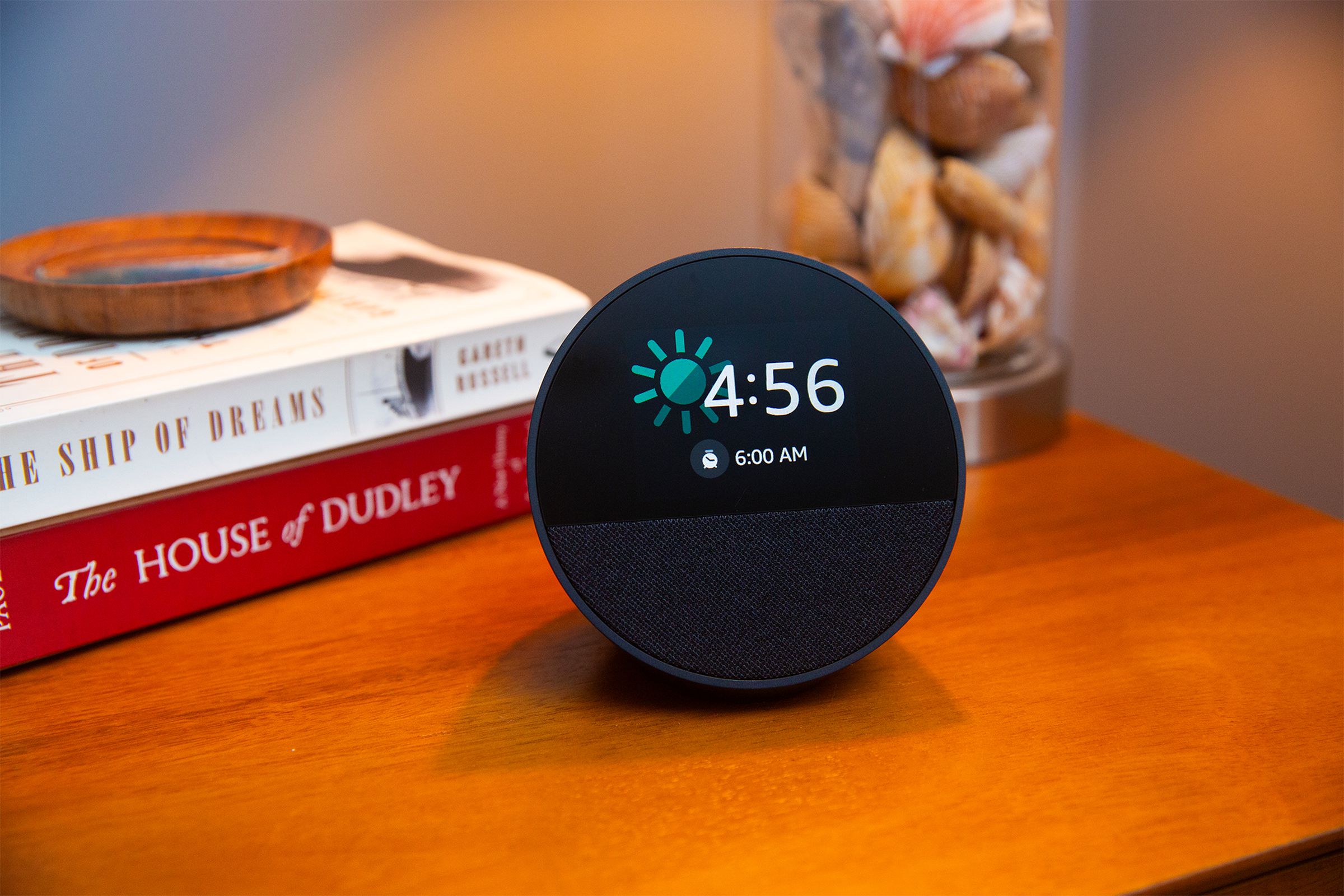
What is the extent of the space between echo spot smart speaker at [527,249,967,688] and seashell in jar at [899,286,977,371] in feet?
0.72

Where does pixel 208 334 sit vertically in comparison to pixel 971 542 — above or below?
above

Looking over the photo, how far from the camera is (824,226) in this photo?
0.65 meters

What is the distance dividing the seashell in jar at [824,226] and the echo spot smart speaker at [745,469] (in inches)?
8.9

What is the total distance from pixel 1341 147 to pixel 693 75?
437 millimetres

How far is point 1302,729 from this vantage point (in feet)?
1.38

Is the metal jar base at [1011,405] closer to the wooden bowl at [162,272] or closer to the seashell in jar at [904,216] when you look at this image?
the seashell in jar at [904,216]

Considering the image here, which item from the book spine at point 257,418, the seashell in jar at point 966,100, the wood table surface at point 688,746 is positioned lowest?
the wood table surface at point 688,746

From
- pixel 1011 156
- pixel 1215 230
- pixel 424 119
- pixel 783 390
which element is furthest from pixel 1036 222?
pixel 424 119

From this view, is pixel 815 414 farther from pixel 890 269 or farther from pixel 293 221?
pixel 293 221

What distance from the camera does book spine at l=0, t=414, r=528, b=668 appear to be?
1.56 feet

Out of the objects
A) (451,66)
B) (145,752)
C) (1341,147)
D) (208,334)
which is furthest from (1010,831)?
(451,66)

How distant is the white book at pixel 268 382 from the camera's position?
465mm

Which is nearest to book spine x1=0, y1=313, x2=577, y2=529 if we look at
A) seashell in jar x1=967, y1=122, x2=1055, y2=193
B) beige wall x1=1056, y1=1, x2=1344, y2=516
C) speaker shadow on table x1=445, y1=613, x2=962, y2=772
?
speaker shadow on table x1=445, y1=613, x2=962, y2=772

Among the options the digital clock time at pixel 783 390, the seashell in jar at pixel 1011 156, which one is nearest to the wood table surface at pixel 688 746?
the digital clock time at pixel 783 390
